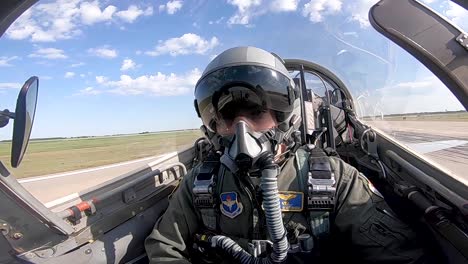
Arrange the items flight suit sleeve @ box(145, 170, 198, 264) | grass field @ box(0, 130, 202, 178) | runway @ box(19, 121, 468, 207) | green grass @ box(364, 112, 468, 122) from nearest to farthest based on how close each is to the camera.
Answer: green grass @ box(364, 112, 468, 122) < grass field @ box(0, 130, 202, 178) < runway @ box(19, 121, 468, 207) < flight suit sleeve @ box(145, 170, 198, 264)

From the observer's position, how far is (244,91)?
4.43 ft

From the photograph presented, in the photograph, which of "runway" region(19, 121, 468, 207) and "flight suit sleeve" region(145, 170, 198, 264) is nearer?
"runway" region(19, 121, 468, 207)

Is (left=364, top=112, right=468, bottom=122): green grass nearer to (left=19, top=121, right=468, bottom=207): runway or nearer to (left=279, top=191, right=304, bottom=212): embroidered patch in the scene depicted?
(left=19, top=121, right=468, bottom=207): runway

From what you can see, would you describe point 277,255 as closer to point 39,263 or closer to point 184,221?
point 184,221

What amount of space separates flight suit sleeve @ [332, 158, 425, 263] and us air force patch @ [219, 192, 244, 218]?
0.38 m

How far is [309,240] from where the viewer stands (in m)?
1.20

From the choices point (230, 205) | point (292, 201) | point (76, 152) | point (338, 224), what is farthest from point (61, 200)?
point (338, 224)

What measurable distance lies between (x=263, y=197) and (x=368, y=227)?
0.38 m

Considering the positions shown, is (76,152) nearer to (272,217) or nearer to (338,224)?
(272,217)

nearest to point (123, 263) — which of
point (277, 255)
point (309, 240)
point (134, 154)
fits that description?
point (134, 154)

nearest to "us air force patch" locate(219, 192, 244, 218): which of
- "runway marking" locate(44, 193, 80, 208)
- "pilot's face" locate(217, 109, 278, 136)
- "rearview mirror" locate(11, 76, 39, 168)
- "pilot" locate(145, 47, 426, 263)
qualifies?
"pilot" locate(145, 47, 426, 263)

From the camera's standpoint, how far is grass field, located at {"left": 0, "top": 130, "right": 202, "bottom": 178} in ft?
3.37

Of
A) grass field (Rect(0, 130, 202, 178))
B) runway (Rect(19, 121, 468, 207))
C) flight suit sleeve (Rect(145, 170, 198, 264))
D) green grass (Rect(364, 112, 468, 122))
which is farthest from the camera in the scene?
flight suit sleeve (Rect(145, 170, 198, 264))

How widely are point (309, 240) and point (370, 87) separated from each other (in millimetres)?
1338
